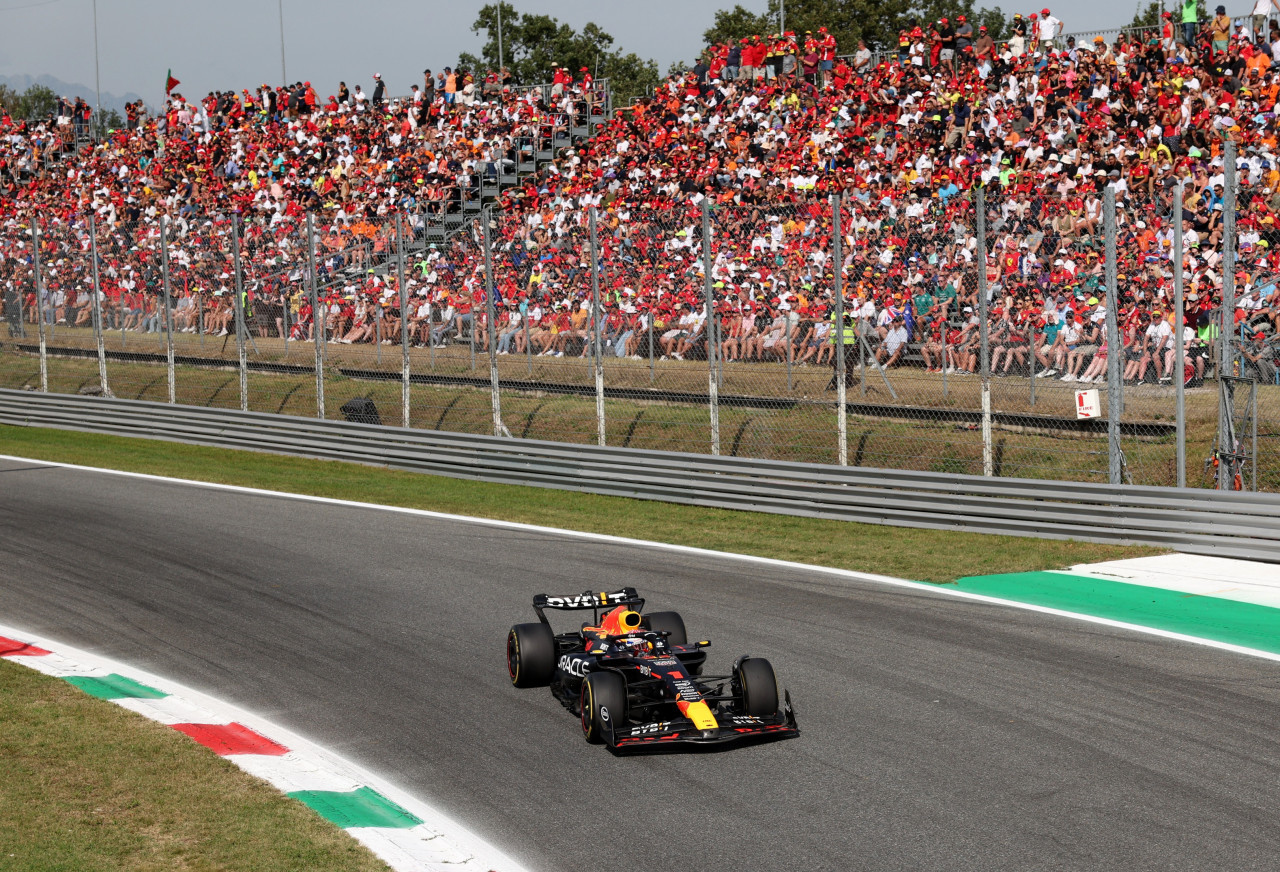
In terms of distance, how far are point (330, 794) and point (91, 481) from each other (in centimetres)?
1191

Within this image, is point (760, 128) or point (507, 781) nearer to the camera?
point (507, 781)

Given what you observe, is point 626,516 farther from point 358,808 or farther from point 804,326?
point 358,808

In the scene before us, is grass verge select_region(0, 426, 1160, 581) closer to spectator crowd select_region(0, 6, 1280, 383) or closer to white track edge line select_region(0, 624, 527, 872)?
spectator crowd select_region(0, 6, 1280, 383)

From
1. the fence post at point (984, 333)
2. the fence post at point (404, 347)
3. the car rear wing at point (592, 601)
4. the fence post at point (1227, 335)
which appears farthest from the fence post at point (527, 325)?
the car rear wing at point (592, 601)

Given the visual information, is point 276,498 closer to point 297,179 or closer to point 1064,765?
point 1064,765

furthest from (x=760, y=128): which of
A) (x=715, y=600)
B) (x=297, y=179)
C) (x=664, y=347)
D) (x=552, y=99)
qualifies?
(x=715, y=600)

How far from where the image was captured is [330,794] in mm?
6004

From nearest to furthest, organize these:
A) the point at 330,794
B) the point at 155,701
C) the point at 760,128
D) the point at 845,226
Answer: the point at 330,794, the point at 155,701, the point at 845,226, the point at 760,128

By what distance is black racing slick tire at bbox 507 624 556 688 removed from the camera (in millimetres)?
7559

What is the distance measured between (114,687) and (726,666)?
3.67m

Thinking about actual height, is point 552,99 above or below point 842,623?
above

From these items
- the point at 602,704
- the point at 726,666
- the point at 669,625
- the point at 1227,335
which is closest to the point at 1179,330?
the point at 1227,335

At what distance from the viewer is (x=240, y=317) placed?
19578 millimetres

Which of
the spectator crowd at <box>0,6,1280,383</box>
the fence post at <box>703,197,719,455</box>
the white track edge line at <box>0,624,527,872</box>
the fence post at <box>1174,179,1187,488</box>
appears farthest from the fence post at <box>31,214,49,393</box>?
the fence post at <box>1174,179,1187,488</box>
